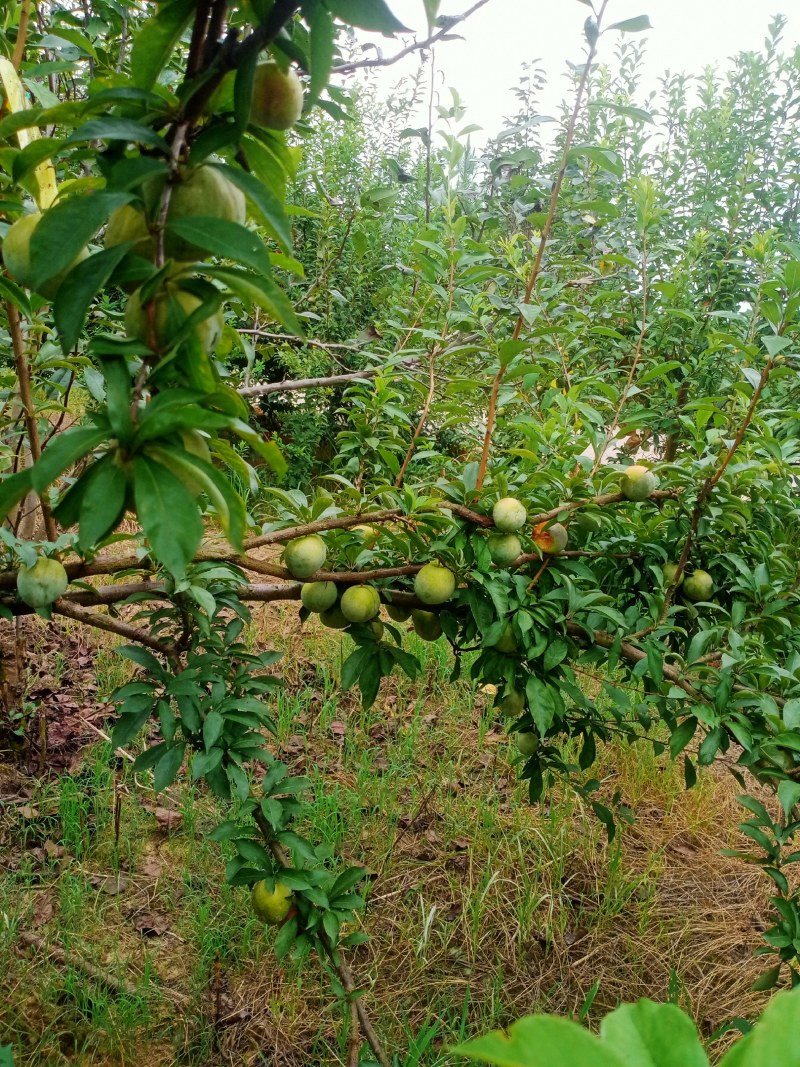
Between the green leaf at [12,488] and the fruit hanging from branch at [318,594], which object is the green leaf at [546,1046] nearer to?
the green leaf at [12,488]

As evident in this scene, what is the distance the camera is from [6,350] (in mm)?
1256

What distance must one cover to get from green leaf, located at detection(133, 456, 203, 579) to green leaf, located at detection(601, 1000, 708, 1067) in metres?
0.31

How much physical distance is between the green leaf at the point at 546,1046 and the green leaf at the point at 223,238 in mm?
417

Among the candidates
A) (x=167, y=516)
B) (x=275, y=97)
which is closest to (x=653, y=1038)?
(x=167, y=516)

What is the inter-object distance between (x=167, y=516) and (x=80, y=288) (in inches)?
6.1

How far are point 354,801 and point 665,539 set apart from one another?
1.41 meters

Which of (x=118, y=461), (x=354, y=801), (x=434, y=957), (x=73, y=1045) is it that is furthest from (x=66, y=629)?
(x=118, y=461)

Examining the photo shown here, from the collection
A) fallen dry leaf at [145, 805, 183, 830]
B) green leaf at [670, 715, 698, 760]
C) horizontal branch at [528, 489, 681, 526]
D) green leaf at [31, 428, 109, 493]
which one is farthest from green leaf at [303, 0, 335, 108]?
fallen dry leaf at [145, 805, 183, 830]

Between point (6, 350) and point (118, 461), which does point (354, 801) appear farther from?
point (118, 461)

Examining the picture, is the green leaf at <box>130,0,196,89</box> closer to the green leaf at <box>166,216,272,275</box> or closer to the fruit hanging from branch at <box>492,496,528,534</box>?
the green leaf at <box>166,216,272,275</box>

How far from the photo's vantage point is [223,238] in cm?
47

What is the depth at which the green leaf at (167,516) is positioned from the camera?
1.48 feet

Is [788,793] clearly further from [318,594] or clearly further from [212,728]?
[212,728]

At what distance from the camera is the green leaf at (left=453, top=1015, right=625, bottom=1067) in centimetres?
18
